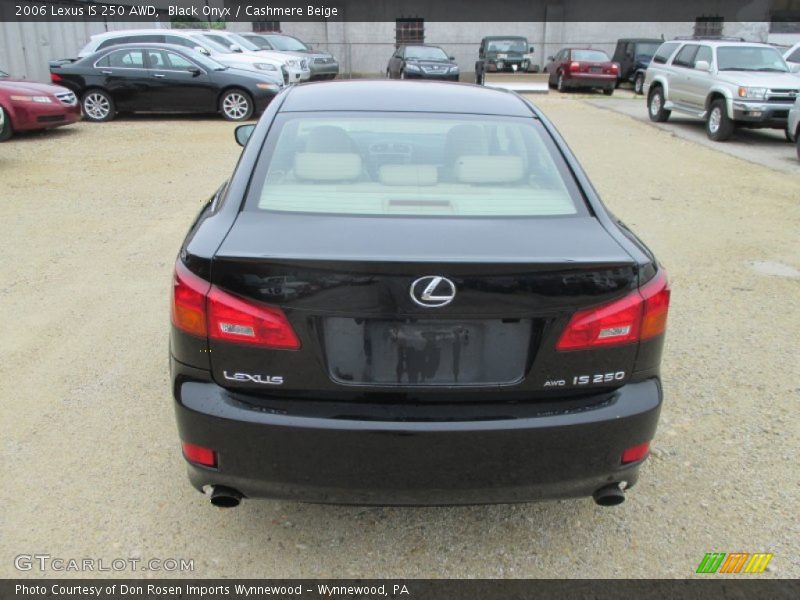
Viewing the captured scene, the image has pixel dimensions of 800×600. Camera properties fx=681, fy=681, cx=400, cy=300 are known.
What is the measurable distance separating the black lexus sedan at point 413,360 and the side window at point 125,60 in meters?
14.0

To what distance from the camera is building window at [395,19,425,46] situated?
105ft

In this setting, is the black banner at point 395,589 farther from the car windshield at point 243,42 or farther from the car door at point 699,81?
the car windshield at point 243,42

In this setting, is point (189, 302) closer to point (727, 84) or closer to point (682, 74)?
point (727, 84)

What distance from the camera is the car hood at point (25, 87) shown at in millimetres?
11602

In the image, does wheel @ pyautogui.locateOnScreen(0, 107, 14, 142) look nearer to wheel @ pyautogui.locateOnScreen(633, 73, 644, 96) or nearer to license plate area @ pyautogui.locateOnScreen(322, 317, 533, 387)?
license plate area @ pyautogui.locateOnScreen(322, 317, 533, 387)

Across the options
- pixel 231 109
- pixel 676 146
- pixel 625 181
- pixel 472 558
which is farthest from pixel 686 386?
pixel 231 109

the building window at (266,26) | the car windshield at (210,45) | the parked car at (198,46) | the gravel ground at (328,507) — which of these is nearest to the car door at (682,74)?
the gravel ground at (328,507)

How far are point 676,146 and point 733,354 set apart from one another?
9.49 meters

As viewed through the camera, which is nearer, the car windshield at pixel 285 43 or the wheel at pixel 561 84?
the car windshield at pixel 285 43

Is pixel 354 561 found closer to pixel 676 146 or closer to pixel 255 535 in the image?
pixel 255 535

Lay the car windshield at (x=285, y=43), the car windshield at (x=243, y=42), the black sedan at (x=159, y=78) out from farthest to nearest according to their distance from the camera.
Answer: the car windshield at (x=285, y=43) → the car windshield at (x=243, y=42) → the black sedan at (x=159, y=78)

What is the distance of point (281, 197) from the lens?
106 inches

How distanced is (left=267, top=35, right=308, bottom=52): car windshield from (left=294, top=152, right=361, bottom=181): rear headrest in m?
21.0

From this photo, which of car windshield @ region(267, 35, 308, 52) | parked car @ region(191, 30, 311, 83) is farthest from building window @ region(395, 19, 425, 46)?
parked car @ region(191, 30, 311, 83)
